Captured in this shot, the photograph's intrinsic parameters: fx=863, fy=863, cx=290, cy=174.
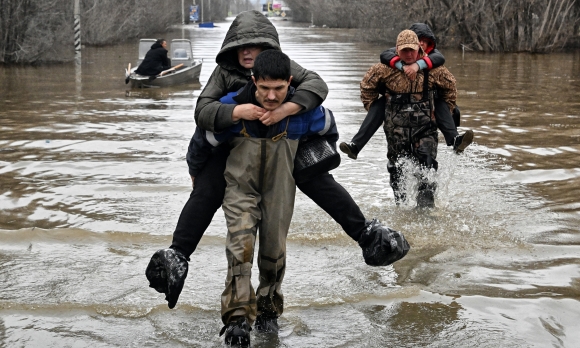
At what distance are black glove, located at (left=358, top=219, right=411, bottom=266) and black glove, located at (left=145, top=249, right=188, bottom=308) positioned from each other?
1078 mm

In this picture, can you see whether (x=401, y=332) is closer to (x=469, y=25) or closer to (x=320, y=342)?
(x=320, y=342)

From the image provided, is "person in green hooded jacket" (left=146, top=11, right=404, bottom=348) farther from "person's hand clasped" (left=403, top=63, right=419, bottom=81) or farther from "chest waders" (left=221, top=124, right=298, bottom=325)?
"person's hand clasped" (left=403, top=63, right=419, bottom=81)

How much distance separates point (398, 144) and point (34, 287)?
3.69 meters

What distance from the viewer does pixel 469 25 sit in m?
40.0

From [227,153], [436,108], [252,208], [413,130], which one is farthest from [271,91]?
[436,108]

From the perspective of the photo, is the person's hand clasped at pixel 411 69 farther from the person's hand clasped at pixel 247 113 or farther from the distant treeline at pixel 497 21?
the distant treeline at pixel 497 21

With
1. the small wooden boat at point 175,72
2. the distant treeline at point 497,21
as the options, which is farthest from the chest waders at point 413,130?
the distant treeline at point 497,21

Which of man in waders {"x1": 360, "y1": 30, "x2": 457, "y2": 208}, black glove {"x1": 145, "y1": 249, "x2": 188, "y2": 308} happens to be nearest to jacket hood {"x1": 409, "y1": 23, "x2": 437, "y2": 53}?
man in waders {"x1": 360, "y1": 30, "x2": 457, "y2": 208}

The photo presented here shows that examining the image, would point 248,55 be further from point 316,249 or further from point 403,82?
point 403,82

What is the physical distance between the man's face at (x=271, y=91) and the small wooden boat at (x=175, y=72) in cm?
1818

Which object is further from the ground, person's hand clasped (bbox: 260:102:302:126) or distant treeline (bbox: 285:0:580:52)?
distant treeline (bbox: 285:0:580:52)

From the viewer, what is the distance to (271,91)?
4.64 meters

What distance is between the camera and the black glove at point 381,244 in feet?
16.5

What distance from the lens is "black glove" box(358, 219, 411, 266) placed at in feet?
16.5
